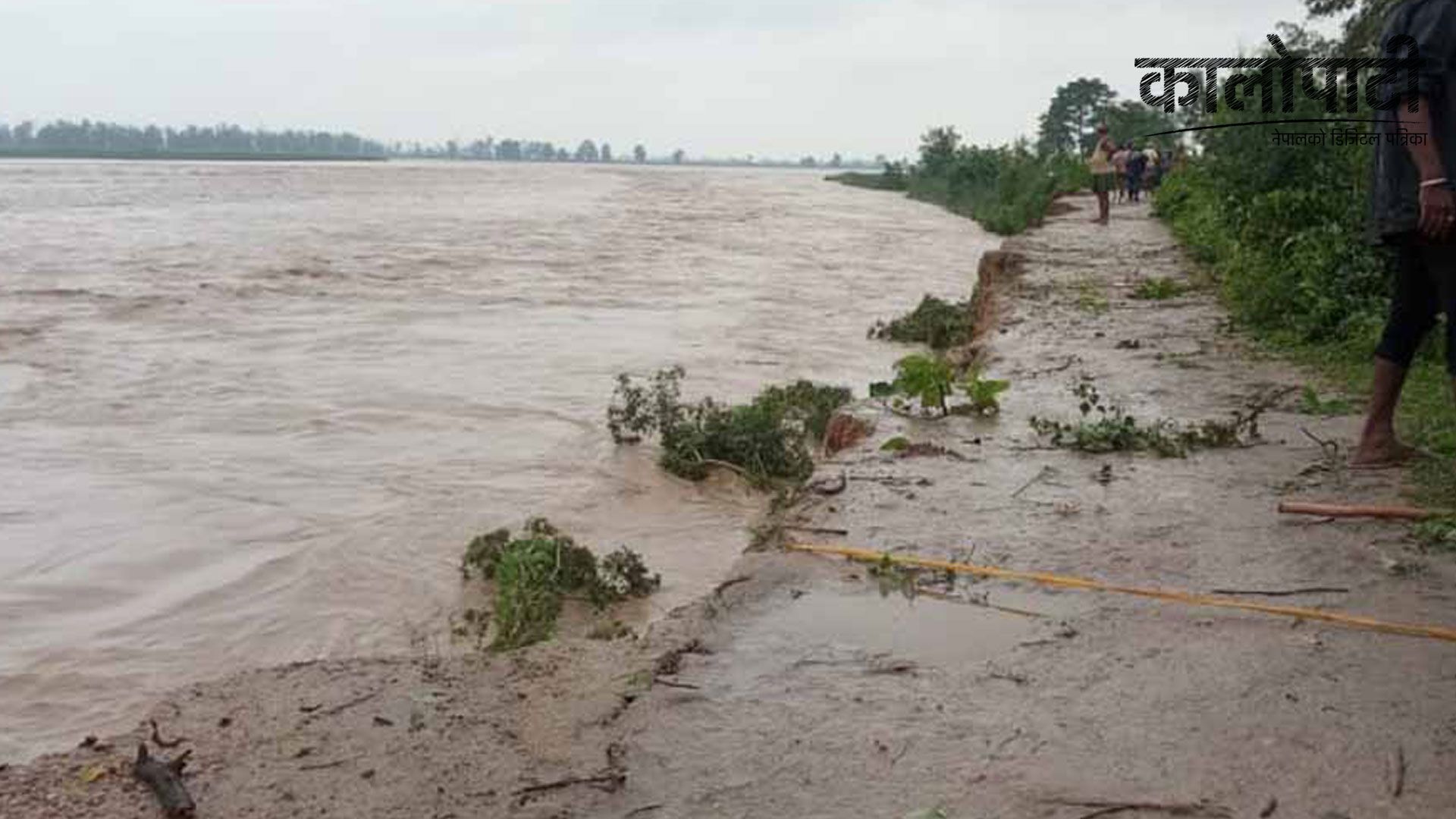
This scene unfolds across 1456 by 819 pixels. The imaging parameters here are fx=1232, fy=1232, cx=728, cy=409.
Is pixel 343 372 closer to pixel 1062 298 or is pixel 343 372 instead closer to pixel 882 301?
pixel 1062 298

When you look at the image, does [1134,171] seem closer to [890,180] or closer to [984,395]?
[984,395]

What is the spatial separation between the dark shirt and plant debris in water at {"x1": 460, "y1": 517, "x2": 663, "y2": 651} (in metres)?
2.98

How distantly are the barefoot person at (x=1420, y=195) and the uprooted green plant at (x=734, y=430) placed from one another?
294cm

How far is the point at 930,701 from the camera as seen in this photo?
9.17ft

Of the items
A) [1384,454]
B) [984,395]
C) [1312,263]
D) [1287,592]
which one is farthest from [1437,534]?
[1312,263]

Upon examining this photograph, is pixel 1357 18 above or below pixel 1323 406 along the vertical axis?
above

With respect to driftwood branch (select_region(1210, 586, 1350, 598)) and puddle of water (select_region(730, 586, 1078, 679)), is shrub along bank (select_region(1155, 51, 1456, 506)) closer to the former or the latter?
driftwood branch (select_region(1210, 586, 1350, 598))

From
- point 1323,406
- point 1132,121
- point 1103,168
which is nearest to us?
point 1323,406

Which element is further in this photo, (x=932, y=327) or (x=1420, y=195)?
(x=932, y=327)

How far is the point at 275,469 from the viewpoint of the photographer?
7195 mm

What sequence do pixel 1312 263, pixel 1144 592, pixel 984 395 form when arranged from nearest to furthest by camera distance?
pixel 1144 592, pixel 984 395, pixel 1312 263

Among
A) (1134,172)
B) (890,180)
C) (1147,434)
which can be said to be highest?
(890,180)

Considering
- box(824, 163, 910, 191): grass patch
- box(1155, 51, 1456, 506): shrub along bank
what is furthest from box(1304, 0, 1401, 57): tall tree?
box(824, 163, 910, 191): grass patch

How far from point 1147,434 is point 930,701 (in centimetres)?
256
